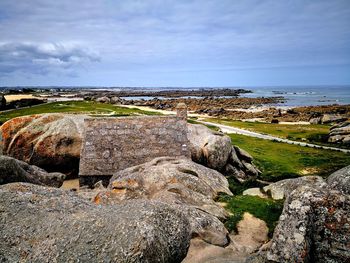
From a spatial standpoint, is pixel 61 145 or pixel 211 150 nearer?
pixel 61 145

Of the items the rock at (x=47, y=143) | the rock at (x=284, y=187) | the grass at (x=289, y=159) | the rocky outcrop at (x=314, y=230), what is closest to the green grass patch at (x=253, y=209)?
the rock at (x=284, y=187)

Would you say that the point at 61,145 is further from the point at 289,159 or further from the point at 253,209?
the point at 289,159

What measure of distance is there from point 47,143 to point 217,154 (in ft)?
46.2

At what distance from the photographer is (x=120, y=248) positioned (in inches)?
248

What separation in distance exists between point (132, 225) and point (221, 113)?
89.9 meters

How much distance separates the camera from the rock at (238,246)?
982cm

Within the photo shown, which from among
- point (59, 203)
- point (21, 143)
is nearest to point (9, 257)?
point (59, 203)

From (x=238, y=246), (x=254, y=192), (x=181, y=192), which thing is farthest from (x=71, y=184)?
(x=238, y=246)

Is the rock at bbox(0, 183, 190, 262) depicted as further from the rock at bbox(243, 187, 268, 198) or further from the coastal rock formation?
the coastal rock formation

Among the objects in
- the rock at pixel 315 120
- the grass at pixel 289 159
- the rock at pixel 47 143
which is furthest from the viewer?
the rock at pixel 315 120

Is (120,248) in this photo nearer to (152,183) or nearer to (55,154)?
(152,183)

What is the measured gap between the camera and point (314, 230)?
748cm

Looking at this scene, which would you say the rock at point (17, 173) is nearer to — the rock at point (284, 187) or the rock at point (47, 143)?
the rock at point (47, 143)

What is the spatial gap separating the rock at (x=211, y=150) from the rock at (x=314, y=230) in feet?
61.1
